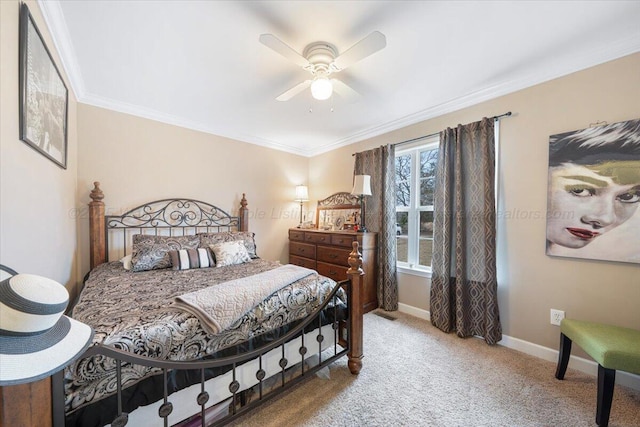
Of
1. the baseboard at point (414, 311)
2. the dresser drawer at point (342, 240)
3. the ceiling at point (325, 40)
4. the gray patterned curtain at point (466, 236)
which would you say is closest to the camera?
the ceiling at point (325, 40)

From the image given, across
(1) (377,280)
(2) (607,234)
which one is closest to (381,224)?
(1) (377,280)

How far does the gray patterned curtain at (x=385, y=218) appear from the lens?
3121 mm

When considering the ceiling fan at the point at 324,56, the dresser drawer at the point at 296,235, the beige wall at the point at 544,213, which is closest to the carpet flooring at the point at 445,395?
the beige wall at the point at 544,213

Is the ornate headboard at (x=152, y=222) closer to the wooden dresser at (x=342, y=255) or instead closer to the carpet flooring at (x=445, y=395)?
the wooden dresser at (x=342, y=255)

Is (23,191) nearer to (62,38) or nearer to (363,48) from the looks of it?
(62,38)

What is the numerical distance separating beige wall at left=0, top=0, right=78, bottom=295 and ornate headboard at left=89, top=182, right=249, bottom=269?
1.75 ft

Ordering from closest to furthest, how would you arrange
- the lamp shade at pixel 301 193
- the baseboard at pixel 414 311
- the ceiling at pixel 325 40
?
1. the ceiling at pixel 325 40
2. the baseboard at pixel 414 311
3. the lamp shade at pixel 301 193

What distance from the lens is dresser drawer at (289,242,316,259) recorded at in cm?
362

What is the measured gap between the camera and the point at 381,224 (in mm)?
3213

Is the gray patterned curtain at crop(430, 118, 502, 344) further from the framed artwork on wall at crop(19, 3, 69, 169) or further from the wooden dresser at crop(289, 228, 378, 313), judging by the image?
the framed artwork on wall at crop(19, 3, 69, 169)

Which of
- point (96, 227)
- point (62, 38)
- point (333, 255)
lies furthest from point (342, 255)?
point (62, 38)

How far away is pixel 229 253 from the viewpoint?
103 inches

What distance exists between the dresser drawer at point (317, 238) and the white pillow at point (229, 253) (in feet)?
3.58

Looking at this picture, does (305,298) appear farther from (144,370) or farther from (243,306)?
(144,370)
